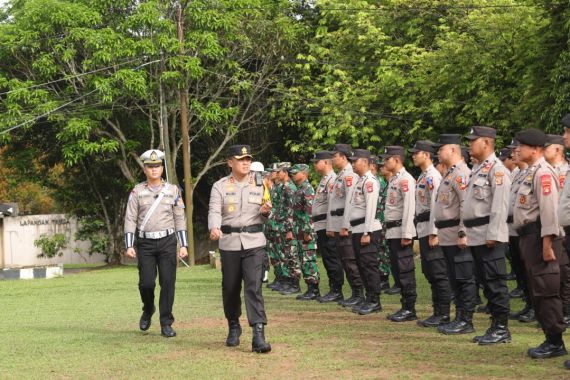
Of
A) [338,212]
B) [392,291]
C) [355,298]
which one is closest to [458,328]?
[355,298]

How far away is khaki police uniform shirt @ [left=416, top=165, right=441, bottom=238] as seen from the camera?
10.9m

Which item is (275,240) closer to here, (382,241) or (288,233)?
(288,233)

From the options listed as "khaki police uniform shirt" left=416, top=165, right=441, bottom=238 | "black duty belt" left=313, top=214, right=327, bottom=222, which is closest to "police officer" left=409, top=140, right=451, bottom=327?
"khaki police uniform shirt" left=416, top=165, right=441, bottom=238

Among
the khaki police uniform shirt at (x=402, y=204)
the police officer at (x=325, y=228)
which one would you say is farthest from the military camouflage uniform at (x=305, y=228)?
the khaki police uniform shirt at (x=402, y=204)

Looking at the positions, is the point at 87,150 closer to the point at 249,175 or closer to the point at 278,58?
the point at 278,58

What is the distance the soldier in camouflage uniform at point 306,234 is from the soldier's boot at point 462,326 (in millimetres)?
4604

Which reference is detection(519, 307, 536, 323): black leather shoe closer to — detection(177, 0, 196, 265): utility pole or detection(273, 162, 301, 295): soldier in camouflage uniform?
detection(273, 162, 301, 295): soldier in camouflage uniform

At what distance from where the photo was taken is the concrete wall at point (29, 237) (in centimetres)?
3594

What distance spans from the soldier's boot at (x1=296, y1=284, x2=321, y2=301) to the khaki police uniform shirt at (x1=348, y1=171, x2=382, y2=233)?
2192mm

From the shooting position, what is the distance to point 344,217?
510 inches

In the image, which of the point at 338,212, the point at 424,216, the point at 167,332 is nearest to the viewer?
the point at 167,332

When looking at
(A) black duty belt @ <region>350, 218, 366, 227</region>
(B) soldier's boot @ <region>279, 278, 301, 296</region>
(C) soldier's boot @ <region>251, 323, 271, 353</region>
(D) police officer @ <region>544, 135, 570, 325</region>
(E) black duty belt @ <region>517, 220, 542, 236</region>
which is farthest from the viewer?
(B) soldier's boot @ <region>279, 278, 301, 296</region>

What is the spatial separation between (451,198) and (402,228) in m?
1.64

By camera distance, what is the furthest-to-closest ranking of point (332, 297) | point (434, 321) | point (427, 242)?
point (332, 297) → point (427, 242) → point (434, 321)
